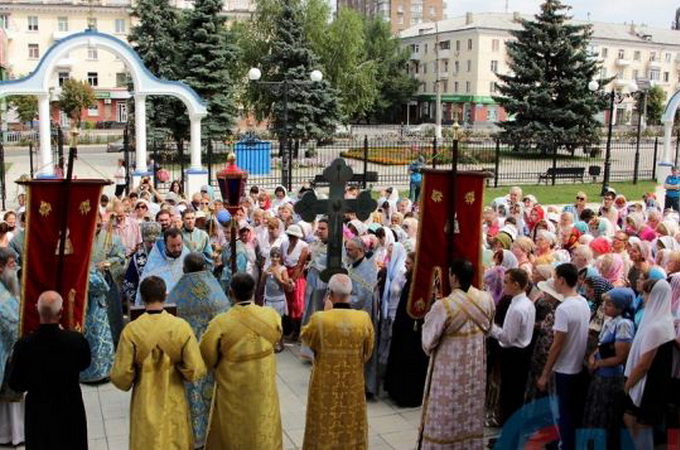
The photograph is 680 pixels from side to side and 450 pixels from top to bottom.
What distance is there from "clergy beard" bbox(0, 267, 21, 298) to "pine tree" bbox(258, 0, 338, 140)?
2982 cm

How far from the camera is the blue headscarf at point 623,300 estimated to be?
548 cm

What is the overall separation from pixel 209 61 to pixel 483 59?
43.4 m

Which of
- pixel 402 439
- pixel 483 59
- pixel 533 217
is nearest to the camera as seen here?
pixel 402 439

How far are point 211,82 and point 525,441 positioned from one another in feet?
100

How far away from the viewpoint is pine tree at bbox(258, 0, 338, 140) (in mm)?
36406

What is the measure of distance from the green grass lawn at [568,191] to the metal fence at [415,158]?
62 cm

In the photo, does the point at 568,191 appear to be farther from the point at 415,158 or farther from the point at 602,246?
the point at 602,246

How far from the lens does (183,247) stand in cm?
781

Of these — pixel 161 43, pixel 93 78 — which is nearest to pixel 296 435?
pixel 161 43

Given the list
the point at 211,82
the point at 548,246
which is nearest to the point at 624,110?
the point at 211,82

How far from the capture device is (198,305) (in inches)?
245

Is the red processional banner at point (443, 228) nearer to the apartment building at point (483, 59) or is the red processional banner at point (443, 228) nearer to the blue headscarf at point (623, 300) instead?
the blue headscarf at point (623, 300)

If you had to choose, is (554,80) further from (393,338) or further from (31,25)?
(31,25)

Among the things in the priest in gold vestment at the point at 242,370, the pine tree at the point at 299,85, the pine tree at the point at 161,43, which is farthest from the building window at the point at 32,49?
the priest in gold vestment at the point at 242,370
